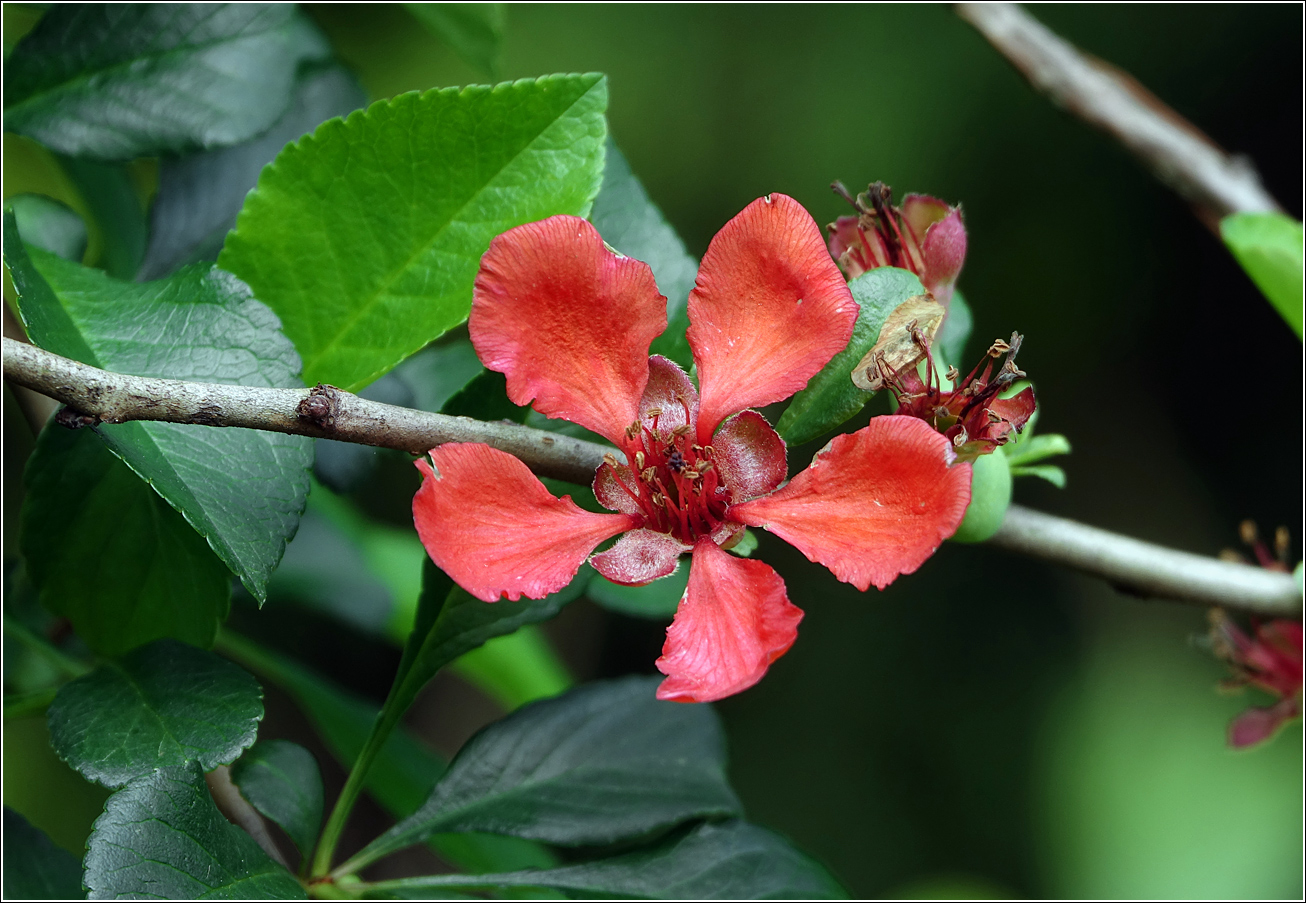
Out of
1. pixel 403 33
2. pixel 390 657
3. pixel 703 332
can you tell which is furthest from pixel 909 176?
pixel 703 332

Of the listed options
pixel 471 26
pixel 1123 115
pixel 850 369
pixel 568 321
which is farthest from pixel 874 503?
pixel 1123 115

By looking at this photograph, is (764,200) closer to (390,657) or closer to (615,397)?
(615,397)

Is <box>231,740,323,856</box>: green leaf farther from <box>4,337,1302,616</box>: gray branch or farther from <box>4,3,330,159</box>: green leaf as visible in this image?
<box>4,3,330,159</box>: green leaf

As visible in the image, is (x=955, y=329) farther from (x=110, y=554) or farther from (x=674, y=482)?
(x=110, y=554)

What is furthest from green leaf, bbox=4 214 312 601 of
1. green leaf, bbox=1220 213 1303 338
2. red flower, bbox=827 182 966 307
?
green leaf, bbox=1220 213 1303 338

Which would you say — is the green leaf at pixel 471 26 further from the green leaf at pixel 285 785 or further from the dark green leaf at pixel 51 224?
the green leaf at pixel 285 785

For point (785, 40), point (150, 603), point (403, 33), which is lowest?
point (150, 603)
